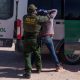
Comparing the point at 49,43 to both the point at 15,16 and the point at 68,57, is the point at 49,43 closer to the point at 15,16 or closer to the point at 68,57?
the point at 68,57

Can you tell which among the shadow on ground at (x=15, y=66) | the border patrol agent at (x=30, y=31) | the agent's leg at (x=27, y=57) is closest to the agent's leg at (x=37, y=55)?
the border patrol agent at (x=30, y=31)

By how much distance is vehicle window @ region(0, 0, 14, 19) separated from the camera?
10195 mm

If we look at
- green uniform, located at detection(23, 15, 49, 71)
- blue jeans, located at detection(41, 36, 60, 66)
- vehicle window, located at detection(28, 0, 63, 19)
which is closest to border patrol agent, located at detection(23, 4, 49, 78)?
green uniform, located at detection(23, 15, 49, 71)

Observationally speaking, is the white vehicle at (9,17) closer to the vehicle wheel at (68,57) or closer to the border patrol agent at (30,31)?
the border patrol agent at (30,31)

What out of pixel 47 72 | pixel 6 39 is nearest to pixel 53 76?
pixel 47 72

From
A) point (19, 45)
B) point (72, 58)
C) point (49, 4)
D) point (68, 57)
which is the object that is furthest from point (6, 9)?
point (72, 58)

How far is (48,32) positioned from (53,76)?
1.19 m

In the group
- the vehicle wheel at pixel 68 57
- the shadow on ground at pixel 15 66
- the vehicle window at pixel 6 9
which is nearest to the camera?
the shadow on ground at pixel 15 66

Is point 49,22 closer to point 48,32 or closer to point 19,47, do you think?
point 48,32

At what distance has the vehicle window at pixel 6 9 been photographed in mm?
10195

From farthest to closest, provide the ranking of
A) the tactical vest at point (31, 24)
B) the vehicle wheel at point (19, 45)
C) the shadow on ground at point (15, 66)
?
1. the vehicle wheel at point (19, 45)
2. the shadow on ground at point (15, 66)
3. the tactical vest at point (31, 24)

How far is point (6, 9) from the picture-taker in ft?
33.6

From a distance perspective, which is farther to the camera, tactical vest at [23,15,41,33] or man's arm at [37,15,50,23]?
man's arm at [37,15,50,23]

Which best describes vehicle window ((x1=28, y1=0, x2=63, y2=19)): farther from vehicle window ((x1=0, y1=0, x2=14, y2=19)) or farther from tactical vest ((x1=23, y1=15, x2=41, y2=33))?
tactical vest ((x1=23, y1=15, x2=41, y2=33))
